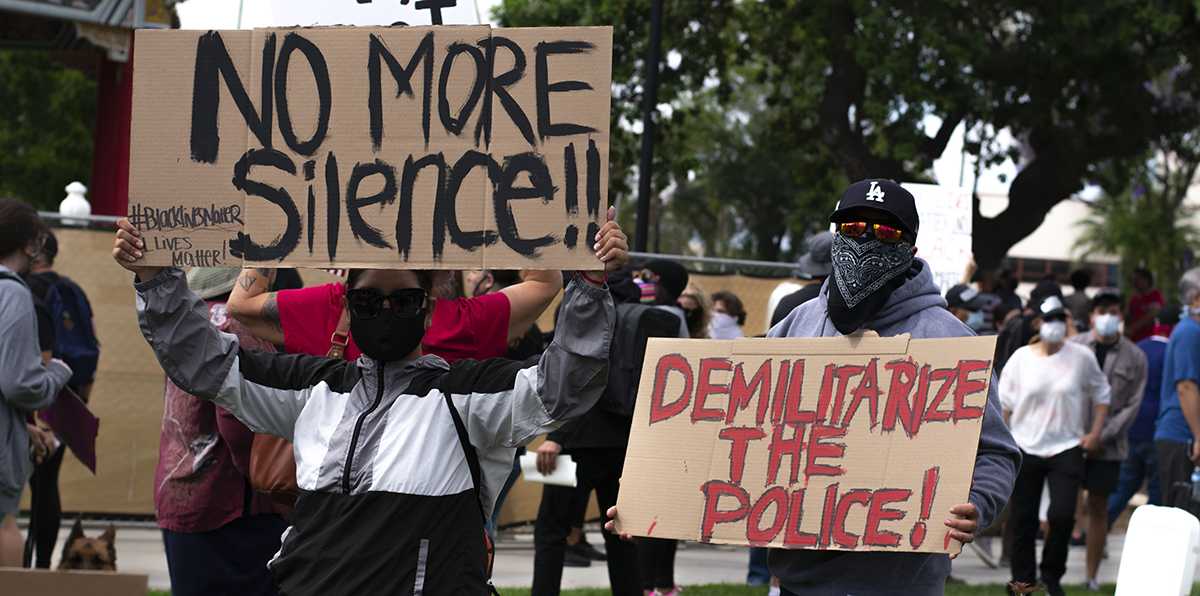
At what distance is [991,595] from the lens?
10.5 meters

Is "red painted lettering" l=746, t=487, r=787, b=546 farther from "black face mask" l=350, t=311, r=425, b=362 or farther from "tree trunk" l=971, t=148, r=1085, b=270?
"tree trunk" l=971, t=148, r=1085, b=270

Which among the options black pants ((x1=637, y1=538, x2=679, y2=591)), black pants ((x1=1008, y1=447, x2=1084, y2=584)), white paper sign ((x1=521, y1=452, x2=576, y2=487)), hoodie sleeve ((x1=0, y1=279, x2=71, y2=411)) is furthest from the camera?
black pants ((x1=1008, y1=447, x2=1084, y2=584))

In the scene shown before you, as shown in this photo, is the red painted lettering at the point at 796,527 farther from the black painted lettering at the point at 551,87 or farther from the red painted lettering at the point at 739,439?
the black painted lettering at the point at 551,87

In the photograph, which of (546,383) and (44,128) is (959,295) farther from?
(44,128)

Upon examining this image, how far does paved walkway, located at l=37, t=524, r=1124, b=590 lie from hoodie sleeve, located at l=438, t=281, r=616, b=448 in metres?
5.66

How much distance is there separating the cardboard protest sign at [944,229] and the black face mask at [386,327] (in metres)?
5.91

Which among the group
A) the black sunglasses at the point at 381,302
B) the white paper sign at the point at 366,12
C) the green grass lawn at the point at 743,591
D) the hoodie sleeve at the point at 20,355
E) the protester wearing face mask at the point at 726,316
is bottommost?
the green grass lawn at the point at 743,591

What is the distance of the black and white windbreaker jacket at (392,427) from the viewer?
13.6 ft

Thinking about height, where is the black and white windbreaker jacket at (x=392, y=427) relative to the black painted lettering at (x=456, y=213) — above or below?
below

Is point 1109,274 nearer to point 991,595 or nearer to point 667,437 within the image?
point 991,595

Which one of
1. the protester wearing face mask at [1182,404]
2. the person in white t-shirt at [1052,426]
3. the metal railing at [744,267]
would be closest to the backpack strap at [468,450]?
the person in white t-shirt at [1052,426]

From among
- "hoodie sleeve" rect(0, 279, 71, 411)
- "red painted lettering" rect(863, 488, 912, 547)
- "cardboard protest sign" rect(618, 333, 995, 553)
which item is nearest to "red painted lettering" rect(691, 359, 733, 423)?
"cardboard protest sign" rect(618, 333, 995, 553)

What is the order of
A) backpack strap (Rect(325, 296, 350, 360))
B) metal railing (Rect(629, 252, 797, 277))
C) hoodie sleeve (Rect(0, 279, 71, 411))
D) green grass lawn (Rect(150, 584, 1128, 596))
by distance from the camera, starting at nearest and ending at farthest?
backpack strap (Rect(325, 296, 350, 360))
hoodie sleeve (Rect(0, 279, 71, 411))
green grass lawn (Rect(150, 584, 1128, 596))
metal railing (Rect(629, 252, 797, 277))

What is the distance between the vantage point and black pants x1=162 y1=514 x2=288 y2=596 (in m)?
5.86
